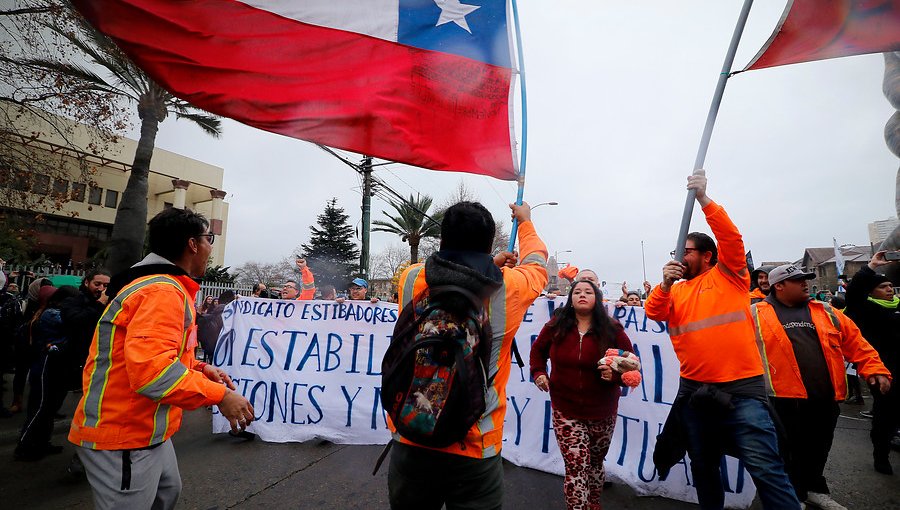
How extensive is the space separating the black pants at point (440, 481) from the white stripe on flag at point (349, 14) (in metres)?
2.85

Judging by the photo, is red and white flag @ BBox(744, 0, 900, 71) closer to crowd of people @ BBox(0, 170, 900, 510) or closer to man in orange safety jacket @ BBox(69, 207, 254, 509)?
crowd of people @ BBox(0, 170, 900, 510)

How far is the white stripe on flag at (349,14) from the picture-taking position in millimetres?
3002

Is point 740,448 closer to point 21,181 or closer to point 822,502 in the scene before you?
point 822,502

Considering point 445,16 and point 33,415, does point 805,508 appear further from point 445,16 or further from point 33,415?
point 33,415

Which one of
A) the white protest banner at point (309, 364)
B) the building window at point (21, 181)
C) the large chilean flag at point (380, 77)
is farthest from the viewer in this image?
the building window at point (21, 181)

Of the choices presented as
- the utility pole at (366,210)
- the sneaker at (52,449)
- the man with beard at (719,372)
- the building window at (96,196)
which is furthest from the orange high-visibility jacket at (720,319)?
the building window at (96,196)

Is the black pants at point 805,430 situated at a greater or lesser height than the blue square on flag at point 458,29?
lesser

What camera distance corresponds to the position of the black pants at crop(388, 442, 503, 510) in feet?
5.16

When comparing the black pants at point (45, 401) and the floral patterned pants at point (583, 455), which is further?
the black pants at point (45, 401)

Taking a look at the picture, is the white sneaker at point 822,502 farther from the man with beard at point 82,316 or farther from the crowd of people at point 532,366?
the man with beard at point 82,316

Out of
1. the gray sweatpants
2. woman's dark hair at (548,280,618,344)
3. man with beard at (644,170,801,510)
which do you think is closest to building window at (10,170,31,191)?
the gray sweatpants

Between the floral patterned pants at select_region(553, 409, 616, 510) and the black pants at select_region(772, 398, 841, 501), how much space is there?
157 centimetres

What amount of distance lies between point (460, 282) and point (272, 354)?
436 cm

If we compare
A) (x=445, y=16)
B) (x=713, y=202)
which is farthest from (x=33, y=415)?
(x=713, y=202)
